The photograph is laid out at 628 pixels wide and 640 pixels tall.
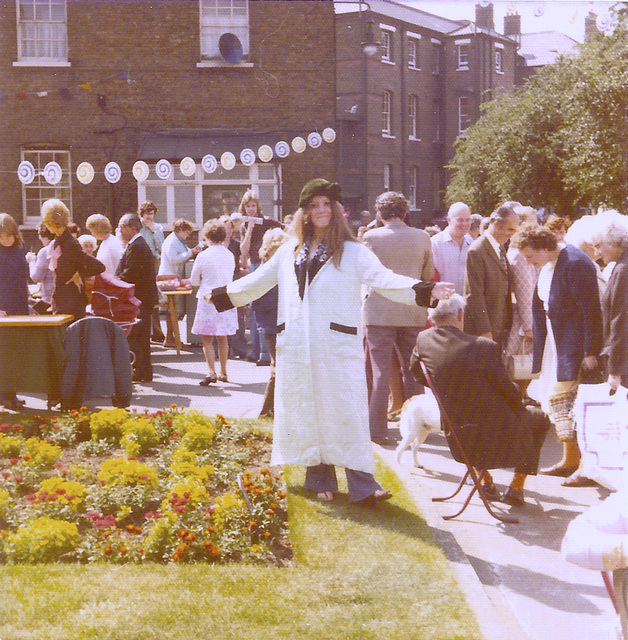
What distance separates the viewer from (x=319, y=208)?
573 cm

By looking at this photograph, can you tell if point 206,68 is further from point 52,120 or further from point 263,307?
point 263,307

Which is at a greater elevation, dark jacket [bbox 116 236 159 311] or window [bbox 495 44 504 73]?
window [bbox 495 44 504 73]

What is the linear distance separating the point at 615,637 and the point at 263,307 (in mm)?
5940

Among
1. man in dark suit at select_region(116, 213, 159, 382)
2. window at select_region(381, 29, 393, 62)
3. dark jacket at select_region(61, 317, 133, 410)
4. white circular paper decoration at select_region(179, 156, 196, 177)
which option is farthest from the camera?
window at select_region(381, 29, 393, 62)

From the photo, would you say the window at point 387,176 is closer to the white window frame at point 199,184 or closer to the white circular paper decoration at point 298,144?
the white window frame at point 199,184

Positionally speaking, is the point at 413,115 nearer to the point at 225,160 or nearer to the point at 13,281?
the point at 225,160

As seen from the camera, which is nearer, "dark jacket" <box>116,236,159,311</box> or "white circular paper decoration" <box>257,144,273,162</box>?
"dark jacket" <box>116,236,159,311</box>

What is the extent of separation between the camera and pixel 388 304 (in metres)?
7.89

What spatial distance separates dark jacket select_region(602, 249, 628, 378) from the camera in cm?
509

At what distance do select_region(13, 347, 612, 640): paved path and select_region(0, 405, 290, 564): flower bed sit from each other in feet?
3.16

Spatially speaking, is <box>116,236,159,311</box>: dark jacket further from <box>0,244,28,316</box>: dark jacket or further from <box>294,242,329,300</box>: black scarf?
<box>294,242,329,300</box>: black scarf

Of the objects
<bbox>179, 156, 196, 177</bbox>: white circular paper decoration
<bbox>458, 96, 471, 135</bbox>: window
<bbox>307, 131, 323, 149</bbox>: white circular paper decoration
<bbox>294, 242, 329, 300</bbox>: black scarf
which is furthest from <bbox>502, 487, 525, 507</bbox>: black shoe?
<bbox>458, 96, 471, 135</bbox>: window

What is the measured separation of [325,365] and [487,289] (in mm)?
2620

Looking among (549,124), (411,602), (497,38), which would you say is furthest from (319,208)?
(497,38)
